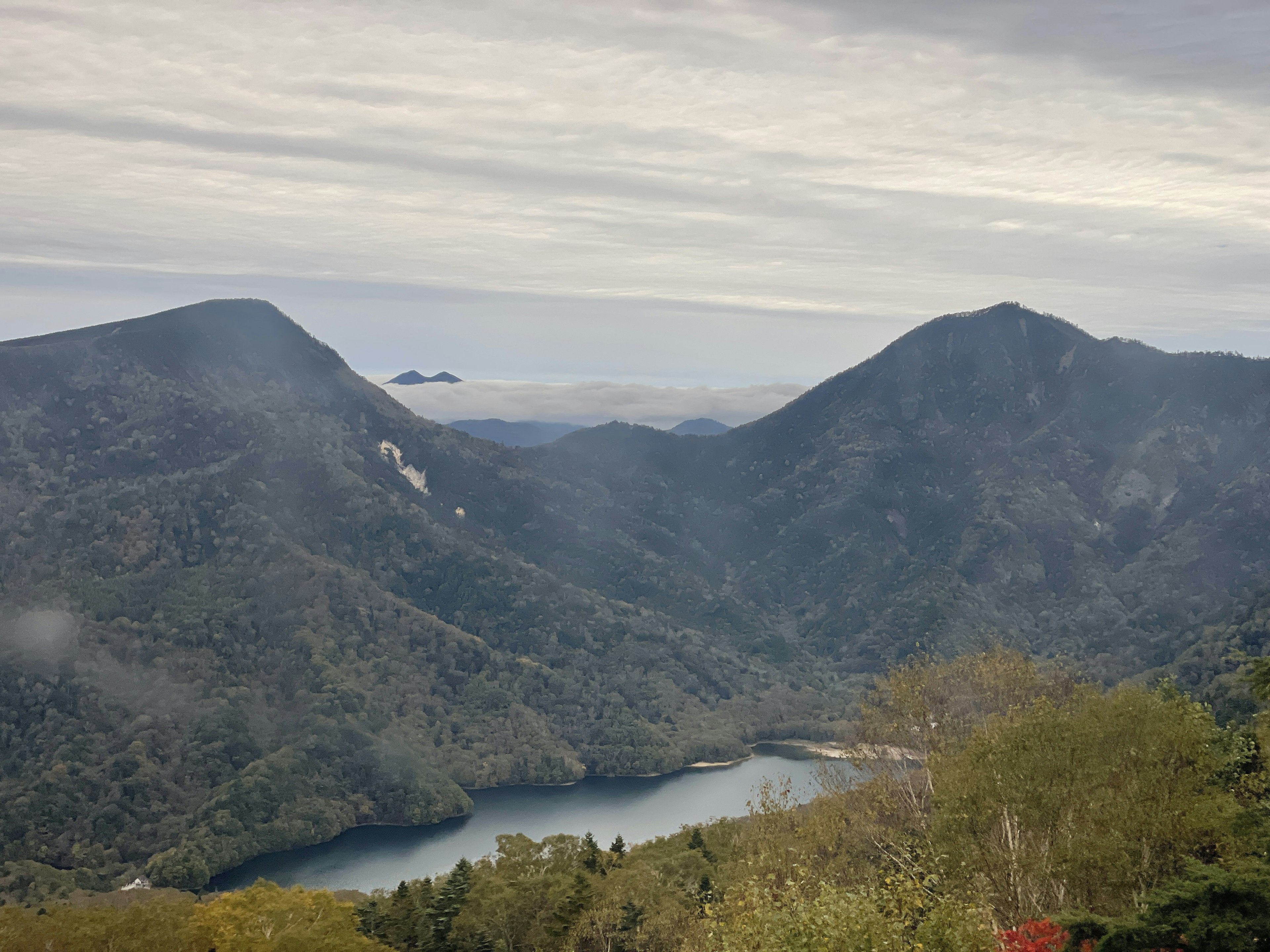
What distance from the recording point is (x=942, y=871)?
38281 millimetres

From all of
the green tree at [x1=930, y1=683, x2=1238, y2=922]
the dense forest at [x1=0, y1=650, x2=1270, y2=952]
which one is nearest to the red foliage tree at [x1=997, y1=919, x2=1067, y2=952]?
the dense forest at [x1=0, y1=650, x2=1270, y2=952]

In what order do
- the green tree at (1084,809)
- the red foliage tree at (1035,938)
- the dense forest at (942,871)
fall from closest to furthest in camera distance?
the dense forest at (942,871) < the red foliage tree at (1035,938) < the green tree at (1084,809)

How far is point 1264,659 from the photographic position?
36.9m

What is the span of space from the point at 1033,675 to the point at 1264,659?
114 feet

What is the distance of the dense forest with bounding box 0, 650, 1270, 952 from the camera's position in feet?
96.1

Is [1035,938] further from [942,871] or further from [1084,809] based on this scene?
[1084,809]

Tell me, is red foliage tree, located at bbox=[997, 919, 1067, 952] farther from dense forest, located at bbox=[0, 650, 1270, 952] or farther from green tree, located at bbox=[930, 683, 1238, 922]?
green tree, located at bbox=[930, 683, 1238, 922]

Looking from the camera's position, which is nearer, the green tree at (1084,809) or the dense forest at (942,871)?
the dense forest at (942,871)

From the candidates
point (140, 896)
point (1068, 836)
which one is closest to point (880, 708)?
point (1068, 836)

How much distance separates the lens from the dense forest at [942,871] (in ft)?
96.1

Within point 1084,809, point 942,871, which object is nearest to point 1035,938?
point 942,871

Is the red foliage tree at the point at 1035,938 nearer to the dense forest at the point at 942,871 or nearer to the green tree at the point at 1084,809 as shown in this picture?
the dense forest at the point at 942,871

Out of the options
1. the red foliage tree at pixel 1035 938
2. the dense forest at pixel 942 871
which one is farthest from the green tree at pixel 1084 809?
the red foliage tree at pixel 1035 938

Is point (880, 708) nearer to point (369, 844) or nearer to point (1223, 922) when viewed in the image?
point (1223, 922)
